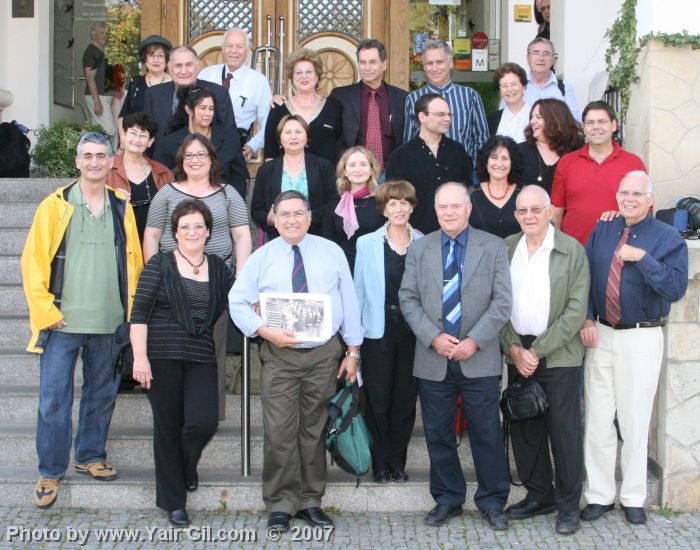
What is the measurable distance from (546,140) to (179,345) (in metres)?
2.74

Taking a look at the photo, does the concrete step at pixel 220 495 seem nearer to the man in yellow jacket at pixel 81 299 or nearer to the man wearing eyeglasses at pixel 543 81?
the man in yellow jacket at pixel 81 299

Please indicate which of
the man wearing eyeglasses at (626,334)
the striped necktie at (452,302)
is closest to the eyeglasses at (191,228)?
the striped necktie at (452,302)

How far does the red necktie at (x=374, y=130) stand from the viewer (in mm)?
7062

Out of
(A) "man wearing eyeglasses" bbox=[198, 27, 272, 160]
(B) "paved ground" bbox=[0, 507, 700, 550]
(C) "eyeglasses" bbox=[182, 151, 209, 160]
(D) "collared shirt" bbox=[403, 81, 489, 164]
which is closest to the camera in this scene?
(B) "paved ground" bbox=[0, 507, 700, 550]

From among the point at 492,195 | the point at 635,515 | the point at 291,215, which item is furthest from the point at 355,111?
the point at 635,515

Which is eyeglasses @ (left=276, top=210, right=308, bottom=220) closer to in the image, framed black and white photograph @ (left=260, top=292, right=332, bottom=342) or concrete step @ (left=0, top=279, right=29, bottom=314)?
framed black and white photograph @ (left=260, top=292, right=332, bottom=342)

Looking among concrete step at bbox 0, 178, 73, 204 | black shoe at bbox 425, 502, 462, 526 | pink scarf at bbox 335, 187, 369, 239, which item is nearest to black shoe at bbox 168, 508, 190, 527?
black shoe at bbox 425, 502, 462, 526

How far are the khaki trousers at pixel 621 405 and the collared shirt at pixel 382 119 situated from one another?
2307 mm

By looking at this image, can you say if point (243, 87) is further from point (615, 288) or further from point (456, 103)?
point (615, 288)

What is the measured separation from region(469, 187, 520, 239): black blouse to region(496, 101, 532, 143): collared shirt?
1149mm

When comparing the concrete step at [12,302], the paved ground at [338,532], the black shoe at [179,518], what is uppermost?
the concrete step at [12,302]

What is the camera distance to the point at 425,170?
6.36 meters

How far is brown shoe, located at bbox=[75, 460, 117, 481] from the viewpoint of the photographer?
5688mm

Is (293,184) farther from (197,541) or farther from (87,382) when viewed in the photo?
(197,541)
